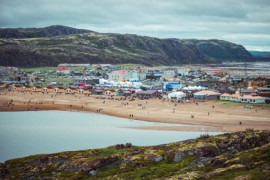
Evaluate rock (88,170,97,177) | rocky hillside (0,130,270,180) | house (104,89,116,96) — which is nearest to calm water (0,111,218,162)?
rocky hillside (0,130,270,180)

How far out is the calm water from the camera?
40.1 m

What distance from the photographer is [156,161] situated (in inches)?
1088

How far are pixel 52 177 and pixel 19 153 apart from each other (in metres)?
12.2

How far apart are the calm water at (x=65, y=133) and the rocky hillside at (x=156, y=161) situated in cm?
822

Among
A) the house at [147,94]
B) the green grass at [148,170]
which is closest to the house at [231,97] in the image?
the house at [147,94]

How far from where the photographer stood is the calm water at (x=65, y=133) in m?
40.1

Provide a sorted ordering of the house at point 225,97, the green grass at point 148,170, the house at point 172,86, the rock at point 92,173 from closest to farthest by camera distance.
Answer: the green grass at point 148,170 → the rock at point 92,173 → the house at point 225,97 → the house at point 172,86

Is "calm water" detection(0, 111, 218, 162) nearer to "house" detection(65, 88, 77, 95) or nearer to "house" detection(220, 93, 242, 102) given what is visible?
"house" detection(220, 93, 242, 102)

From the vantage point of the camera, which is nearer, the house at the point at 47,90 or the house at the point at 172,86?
the house at the point at 47,90

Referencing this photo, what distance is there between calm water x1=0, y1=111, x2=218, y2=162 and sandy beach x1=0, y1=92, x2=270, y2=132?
359 centimetres

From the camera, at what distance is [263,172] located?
63.6ft

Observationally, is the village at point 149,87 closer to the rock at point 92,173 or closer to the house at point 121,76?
the house at point 121,76

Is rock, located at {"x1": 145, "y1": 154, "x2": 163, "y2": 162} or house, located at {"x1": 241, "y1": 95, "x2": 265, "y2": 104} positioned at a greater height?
house, located at {"x1": 241, "y1": 95, "x2": 265, "y2": 104}

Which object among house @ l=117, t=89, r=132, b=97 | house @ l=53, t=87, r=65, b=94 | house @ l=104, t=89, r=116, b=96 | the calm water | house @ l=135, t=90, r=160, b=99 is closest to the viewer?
the calm water
